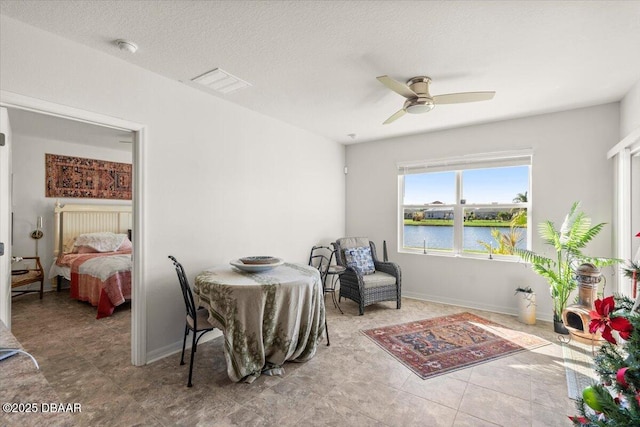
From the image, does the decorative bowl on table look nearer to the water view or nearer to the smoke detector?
the smoke detector

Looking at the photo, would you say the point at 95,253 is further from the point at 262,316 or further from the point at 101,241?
the point at 262,316

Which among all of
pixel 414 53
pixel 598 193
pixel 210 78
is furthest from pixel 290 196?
pixel 598 193

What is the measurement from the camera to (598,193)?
3.40 m

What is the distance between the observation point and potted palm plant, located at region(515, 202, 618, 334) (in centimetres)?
316

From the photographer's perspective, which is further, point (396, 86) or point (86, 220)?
point (86, 220)

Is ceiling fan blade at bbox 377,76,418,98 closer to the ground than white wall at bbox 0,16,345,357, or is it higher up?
higher up

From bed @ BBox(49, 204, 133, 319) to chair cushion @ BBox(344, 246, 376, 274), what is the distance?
2.99 m

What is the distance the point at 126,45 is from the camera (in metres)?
2.17

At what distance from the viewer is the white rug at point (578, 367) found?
2230 millimetres

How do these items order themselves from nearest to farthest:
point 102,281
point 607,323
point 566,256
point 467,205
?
1. point 607,323
2. point 566,256
3. point 102,281
4. point 467,205

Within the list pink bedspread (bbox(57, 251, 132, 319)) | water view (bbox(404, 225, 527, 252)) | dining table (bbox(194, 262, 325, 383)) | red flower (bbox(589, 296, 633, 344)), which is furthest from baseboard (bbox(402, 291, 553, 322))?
pink bedspread (bbox(57, 251, 132, 319))

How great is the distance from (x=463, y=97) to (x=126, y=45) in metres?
2.70

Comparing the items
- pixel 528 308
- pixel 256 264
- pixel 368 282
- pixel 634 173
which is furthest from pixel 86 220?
pixel 634 173

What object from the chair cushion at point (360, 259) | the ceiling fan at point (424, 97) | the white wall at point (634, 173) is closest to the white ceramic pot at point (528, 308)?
the white wall at point (634, 173)
